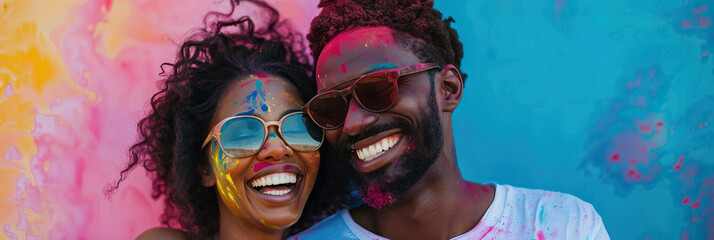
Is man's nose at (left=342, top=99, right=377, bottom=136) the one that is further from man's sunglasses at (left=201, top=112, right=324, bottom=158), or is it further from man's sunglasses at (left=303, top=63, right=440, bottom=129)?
man's sunglasses at (left=201, top=112, right=324, bottom=158)

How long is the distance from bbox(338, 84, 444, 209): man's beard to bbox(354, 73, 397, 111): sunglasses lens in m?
0.09

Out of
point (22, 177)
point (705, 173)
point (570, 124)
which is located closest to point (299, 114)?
point (570, 124)

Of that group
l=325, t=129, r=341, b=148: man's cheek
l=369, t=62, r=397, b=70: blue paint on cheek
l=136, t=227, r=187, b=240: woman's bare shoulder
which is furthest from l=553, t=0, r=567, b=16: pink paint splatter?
l=136, t=227, r=187, b=240: woman's bare shoulder

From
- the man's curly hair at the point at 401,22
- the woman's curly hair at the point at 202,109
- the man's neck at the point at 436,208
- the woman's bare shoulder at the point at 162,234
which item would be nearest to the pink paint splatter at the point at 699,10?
the man's curly hair at the point at 401,22

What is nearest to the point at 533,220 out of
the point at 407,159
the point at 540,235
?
the point at 540,235

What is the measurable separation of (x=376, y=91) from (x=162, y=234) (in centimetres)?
137

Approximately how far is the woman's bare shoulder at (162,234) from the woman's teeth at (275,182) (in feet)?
1.90

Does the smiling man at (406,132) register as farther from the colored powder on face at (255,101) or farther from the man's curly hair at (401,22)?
the colored powder on face at (255,101)

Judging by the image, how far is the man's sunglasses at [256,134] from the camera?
103 inches

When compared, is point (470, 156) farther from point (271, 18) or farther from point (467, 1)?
point (271, 18)

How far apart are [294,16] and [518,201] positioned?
183 centimetres

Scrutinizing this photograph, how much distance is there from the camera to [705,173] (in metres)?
3.30

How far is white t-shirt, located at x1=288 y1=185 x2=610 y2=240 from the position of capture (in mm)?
2561

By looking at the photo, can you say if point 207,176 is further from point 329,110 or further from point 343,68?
point 343,68
